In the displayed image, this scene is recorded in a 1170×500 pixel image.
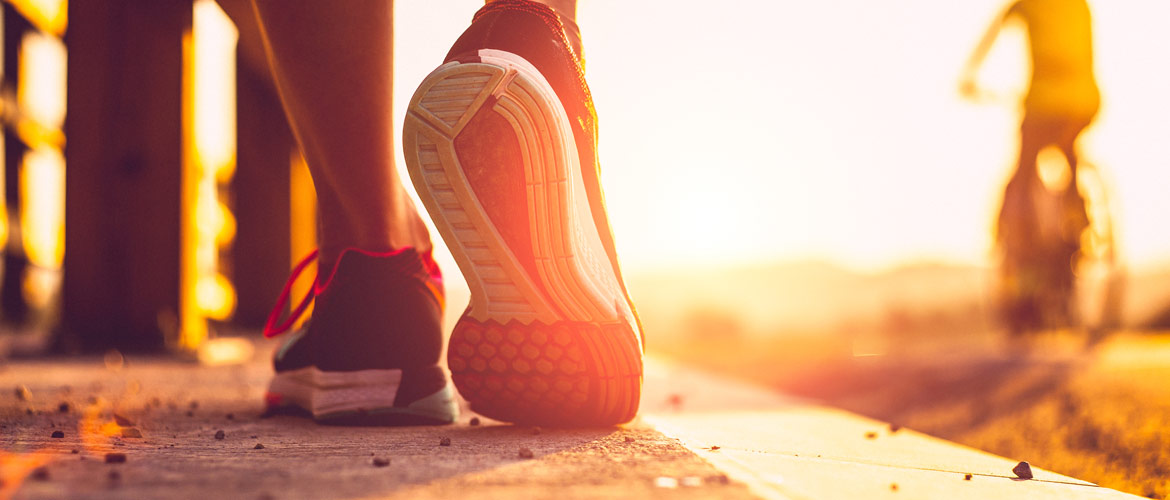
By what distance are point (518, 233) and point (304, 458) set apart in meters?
0.32

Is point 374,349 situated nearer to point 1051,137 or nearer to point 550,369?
point 550,369

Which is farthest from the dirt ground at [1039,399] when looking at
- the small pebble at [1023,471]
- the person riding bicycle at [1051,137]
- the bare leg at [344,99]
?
the bare leg at [344,99]

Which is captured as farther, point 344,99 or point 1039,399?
point 1039,399

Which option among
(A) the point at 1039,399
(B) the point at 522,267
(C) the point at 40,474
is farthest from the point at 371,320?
(A) the point at 1039,399

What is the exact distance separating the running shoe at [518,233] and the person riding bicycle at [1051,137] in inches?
135

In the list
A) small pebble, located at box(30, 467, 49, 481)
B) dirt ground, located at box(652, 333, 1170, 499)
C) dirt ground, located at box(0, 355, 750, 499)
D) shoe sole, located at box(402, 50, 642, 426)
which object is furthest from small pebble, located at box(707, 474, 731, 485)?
dirt ground, located at box(652, 333, 1170, 499)

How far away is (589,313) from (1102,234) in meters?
3.70

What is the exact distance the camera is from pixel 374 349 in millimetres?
1054

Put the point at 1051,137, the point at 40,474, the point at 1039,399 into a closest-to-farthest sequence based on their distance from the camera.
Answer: the point at 40,474
the point at 1039,399
the point at 1051,137

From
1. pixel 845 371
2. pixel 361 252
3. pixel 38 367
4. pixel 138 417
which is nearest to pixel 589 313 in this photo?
pixel 361 252

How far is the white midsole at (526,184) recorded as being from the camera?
0.91 metres

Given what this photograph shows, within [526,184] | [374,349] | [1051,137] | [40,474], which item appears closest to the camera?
[40,474]

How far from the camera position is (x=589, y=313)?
91cm

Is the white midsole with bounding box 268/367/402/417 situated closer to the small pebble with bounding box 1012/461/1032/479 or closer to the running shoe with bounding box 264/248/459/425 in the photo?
the running shoe with bounding box 264/248/459/425
